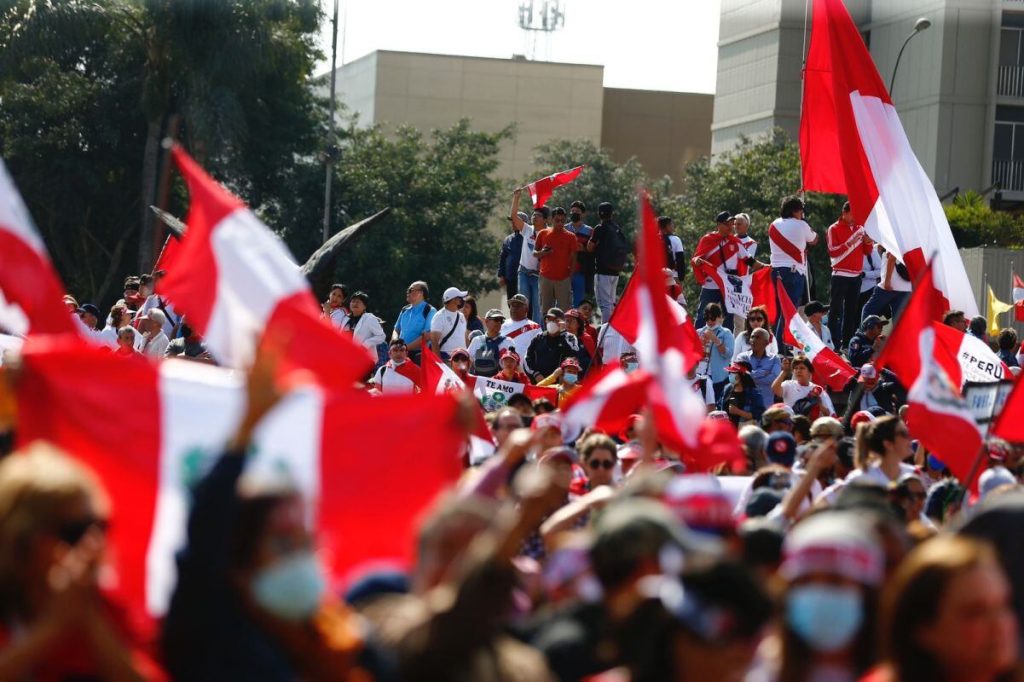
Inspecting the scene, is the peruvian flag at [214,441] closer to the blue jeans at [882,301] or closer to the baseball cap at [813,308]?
the baseball cap at [813,308]

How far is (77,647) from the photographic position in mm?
3984

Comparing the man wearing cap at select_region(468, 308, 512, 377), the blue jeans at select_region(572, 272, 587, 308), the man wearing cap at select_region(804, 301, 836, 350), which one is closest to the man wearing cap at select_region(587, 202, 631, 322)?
the blue jeans at select_region(572, 272, 587, 308)

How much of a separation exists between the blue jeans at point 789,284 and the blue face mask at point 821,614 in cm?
1426

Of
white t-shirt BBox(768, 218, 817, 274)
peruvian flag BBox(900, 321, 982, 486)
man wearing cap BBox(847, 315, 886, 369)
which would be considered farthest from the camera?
white t-shirt BBox(768, 218, 817, 274)

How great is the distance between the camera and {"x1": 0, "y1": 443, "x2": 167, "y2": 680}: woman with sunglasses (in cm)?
384

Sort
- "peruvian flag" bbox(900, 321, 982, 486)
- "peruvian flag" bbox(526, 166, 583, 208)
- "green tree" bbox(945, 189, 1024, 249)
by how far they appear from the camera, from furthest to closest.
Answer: "green tree" bbox(945, 189, 1024, 249) → "peruvian flag" bbox(526, 166, 583, 208) → "peruvian flag" bbox(900, 321, 982, 486)

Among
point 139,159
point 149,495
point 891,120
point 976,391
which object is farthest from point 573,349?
point 139,159

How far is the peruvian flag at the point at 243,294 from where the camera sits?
20.6ft

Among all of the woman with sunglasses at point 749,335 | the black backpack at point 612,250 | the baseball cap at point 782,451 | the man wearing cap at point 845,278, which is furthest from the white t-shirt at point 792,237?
the baseball cap at point 782,451

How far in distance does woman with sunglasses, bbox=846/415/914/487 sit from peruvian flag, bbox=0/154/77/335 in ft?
12.0

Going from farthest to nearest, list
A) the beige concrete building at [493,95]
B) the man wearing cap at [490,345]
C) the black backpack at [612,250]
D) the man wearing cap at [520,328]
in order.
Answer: the beige concrete building at [493,95] → the black backpack at [612,250] → the man wearing cap at [520,328] → the man wearing cap at [490,345]

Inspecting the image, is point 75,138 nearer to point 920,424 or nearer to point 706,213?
point 706,213

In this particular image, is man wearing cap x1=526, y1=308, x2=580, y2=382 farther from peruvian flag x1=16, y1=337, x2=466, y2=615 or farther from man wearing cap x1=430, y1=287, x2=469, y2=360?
peruvian flag x1=16, y1=337, x2=466, y2=615

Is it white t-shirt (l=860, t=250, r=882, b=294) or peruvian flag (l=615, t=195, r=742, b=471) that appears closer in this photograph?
peruvian flag (l=615, t=195, r=742, b=471)
